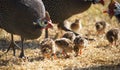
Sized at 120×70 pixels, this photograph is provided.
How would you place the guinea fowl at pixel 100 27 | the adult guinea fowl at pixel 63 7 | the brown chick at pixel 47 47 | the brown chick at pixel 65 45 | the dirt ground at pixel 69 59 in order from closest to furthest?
the dirt ground at pixel 69 59, the brown chick at pixel 47 47, the brown chick at pixel 65 45, the adult guinea fowl at pixel 63 7, the guinea fowl at pixel 100 27

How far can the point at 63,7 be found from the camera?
8961 millimetres

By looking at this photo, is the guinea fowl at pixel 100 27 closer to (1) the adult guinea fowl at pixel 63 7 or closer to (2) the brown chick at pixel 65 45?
(1) the adult guinea fowl at pixel 63 7

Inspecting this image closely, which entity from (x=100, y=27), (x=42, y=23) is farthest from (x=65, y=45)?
(x=100, y=27)

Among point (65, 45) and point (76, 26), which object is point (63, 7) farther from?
point (65, 45)

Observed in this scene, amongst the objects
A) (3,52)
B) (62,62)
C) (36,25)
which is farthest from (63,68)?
(3,52)

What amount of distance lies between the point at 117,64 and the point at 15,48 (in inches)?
78.4

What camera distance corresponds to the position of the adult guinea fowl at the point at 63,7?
895 cm

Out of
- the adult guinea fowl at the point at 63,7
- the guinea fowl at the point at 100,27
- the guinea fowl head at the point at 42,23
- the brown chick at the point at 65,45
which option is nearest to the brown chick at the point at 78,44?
the brown chick at the point at 65,45

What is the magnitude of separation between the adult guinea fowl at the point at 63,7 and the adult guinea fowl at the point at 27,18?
3.76ft

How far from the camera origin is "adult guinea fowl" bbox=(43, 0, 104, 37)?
895cm

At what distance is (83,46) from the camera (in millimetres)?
8117

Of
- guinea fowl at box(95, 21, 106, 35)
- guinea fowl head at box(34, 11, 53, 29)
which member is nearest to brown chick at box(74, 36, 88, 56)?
guinea fowl head at box(34, 11, 53, 29)

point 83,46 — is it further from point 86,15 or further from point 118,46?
point 86,15

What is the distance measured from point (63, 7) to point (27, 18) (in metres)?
1.44
